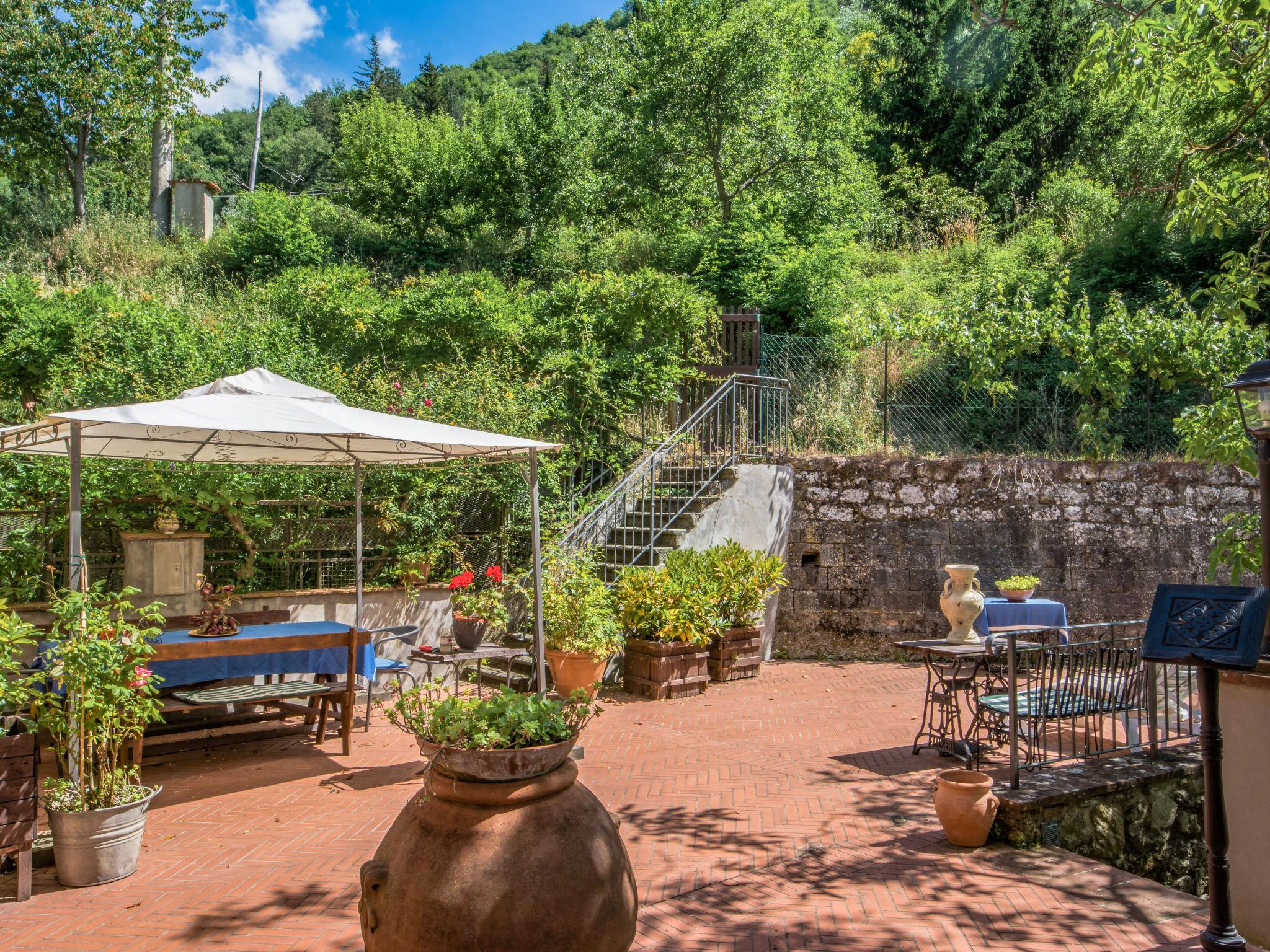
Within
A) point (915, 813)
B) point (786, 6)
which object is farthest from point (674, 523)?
point (786, 6)

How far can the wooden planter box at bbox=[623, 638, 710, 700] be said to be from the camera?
7672 millimetres

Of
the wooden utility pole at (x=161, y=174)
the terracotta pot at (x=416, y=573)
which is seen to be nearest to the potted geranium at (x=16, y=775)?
the terracotta pot at (x=416, y=573)

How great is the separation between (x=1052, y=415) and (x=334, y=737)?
10202 millimetres

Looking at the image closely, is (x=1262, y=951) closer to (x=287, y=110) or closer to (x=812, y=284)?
(x=812, y=284)

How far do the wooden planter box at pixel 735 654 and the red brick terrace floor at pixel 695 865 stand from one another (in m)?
2.00

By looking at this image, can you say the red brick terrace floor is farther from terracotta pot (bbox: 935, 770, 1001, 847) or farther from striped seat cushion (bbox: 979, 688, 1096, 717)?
striped seat cushion (bbox: 979, 688, 1096, 717)

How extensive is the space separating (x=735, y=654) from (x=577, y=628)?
1.89m

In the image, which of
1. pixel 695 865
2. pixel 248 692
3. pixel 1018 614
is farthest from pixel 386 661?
pixel 1018 614

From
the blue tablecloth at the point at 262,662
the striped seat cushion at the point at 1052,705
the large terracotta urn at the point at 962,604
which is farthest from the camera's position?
the large terracotta urn at the point at 962,604

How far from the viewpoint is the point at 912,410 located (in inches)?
465

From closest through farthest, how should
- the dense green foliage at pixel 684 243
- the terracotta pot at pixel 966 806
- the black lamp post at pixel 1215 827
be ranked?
the black lamp post at pixel 1215 827
the terracotta pot at pixel 966 806
the dense green foliage at pixel 684 243

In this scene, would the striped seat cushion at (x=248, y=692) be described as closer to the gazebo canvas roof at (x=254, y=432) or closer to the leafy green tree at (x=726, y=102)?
the gazebo canvas roof at (x=254, y=432)

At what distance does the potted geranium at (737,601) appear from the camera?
8.44 metres

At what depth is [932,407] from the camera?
39.5 feet
